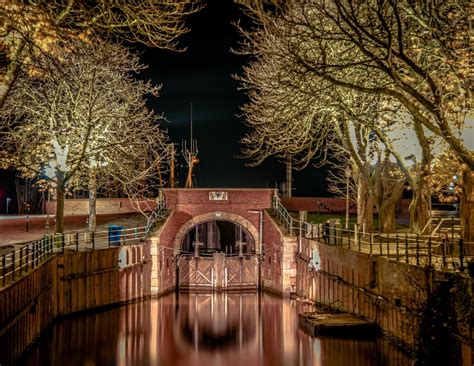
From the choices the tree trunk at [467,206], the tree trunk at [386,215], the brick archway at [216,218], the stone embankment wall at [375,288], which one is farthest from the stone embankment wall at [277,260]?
the tree trunk at [467,206]

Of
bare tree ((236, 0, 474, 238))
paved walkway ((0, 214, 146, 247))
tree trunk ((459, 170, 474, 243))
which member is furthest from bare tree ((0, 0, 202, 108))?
paved walkway ((0, 214, 146, 247))

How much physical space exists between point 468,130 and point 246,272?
15.3m

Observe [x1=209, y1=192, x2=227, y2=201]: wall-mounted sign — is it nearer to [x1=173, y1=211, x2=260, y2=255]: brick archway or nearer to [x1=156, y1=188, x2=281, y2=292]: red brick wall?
[x1=156, y1=188, x2=281, y2=292]: red brick wall

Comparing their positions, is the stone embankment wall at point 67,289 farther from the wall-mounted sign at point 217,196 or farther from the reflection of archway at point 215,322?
the wall-mounted sign at point 217,196

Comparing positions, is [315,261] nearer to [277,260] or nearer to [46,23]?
[277,260]

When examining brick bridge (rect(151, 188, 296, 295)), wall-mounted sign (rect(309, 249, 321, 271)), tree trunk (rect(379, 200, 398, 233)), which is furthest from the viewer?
brick bridge (rect(151, 188, 296, 295))

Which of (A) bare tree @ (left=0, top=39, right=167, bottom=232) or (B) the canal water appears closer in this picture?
(B) the canal water

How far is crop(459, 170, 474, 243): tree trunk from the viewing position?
1490 cm

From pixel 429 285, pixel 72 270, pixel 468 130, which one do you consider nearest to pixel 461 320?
pixel 429 285

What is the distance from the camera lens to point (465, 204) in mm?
15117

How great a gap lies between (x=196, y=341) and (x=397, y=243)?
24.8 feet

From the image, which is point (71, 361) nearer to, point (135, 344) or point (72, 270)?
point (135, 344)

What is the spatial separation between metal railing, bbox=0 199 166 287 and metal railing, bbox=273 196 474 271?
679 centimetres

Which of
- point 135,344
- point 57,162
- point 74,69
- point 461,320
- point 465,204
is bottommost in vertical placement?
point 135,344
